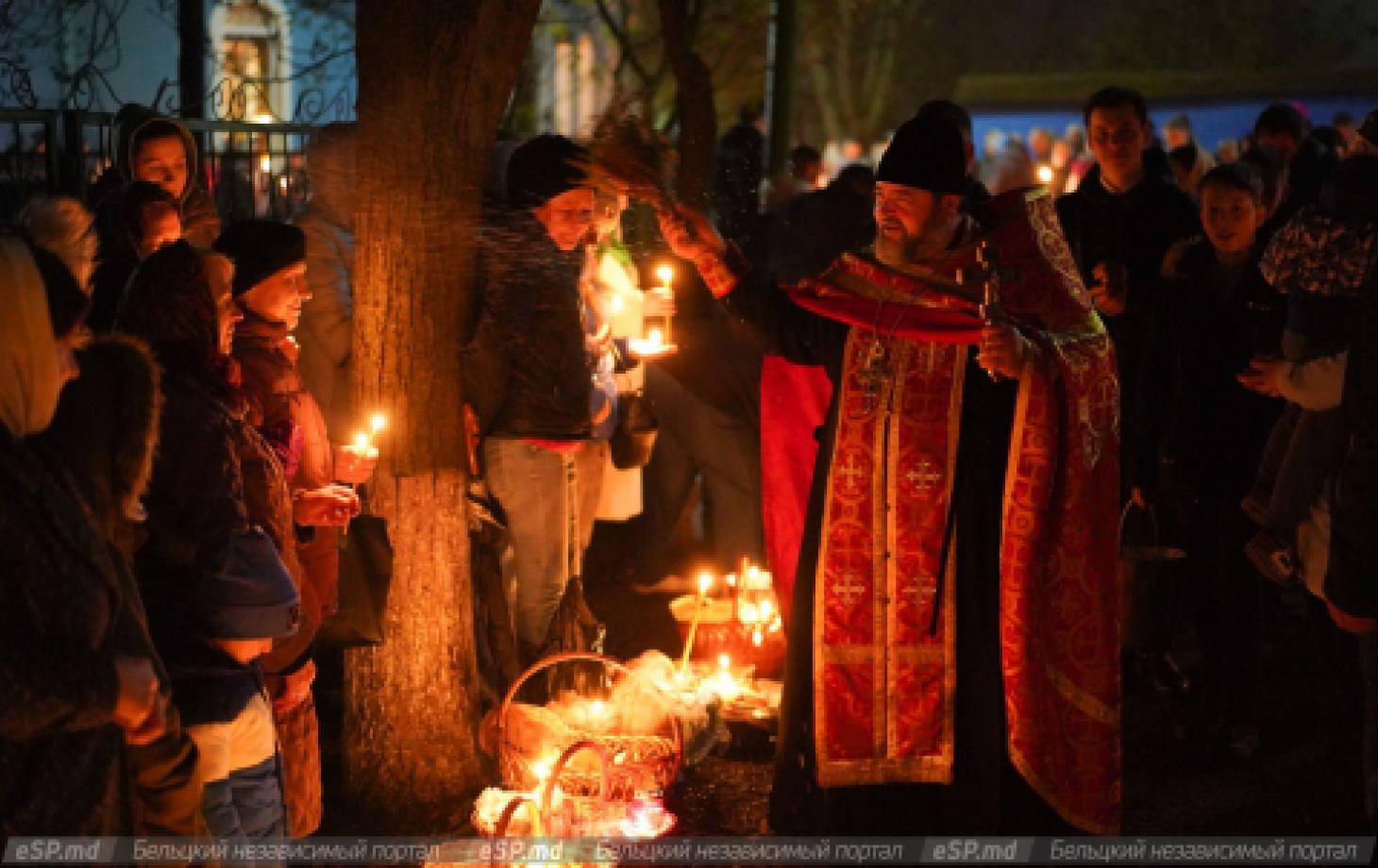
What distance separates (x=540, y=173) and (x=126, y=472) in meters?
2.80

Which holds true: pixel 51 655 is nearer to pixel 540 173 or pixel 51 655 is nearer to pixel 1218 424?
pixel 540 173

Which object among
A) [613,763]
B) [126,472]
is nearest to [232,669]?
[126,472]

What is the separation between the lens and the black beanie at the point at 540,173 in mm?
6164

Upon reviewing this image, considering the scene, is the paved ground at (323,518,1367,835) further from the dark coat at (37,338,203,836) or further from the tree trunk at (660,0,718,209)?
the tree trunk at (660,0,718,209)

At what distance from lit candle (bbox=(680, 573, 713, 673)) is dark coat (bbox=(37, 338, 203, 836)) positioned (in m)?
3.54

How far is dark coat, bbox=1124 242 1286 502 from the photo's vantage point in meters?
7.11

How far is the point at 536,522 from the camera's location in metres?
6.58

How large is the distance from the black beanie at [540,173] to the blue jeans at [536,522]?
0.93 meters

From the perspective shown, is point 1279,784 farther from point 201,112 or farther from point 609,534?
point 201,112

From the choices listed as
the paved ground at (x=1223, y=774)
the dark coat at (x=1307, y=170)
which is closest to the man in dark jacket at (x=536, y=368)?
the paved ground at (x=1223, y=774)

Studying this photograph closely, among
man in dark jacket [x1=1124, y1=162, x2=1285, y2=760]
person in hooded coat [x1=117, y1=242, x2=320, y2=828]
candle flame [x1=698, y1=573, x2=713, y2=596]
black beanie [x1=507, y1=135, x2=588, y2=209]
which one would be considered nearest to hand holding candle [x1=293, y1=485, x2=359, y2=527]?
person in hooded coat [x1=117, y1=242, x2=320, y2=828]

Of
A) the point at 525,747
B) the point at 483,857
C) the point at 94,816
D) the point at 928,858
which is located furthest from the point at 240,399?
the point at 928,858

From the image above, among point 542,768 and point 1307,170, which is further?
point 1307,170

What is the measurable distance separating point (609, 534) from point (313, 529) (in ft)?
19.7
